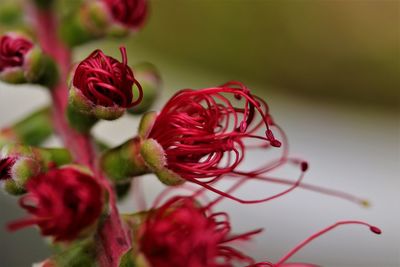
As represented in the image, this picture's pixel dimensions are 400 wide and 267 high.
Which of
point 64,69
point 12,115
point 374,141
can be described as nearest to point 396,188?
point 374,141

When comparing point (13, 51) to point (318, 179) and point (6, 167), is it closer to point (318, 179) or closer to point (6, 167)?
point (6, 167)

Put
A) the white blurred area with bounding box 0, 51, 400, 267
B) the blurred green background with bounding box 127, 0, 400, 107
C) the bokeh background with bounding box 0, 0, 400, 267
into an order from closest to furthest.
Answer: the white blurred area with bounding box 0, 51, 400, 267 → the bokeh background with bounding box 0, 0, 400, 267 → the blurred green background with bounding box 127, 0, 400, 107

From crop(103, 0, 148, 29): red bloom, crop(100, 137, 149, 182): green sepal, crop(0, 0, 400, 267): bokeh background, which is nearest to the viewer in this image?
crop(100, 137, 149, 182): green sepal

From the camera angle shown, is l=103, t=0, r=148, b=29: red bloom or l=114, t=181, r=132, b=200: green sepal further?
l=103, t=0, r=148, b=29: red bloom

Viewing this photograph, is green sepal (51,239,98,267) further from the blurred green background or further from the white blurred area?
the blurred green background

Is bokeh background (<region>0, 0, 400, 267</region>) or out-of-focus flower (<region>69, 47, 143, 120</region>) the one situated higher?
out-of-focus flower (<region>69, 47, 143, 120</region>)

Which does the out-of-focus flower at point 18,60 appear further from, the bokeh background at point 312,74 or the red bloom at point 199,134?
the bokeh background at point 312,74

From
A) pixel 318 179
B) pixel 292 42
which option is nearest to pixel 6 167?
pixel 318 179

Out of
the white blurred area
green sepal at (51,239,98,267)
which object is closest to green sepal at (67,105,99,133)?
green sepal at (51,239,98,267)

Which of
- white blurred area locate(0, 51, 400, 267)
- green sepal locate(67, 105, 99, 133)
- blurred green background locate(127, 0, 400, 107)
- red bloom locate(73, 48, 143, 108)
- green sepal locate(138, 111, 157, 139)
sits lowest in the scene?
white blurred area locate(0, 51, 400, 267)
